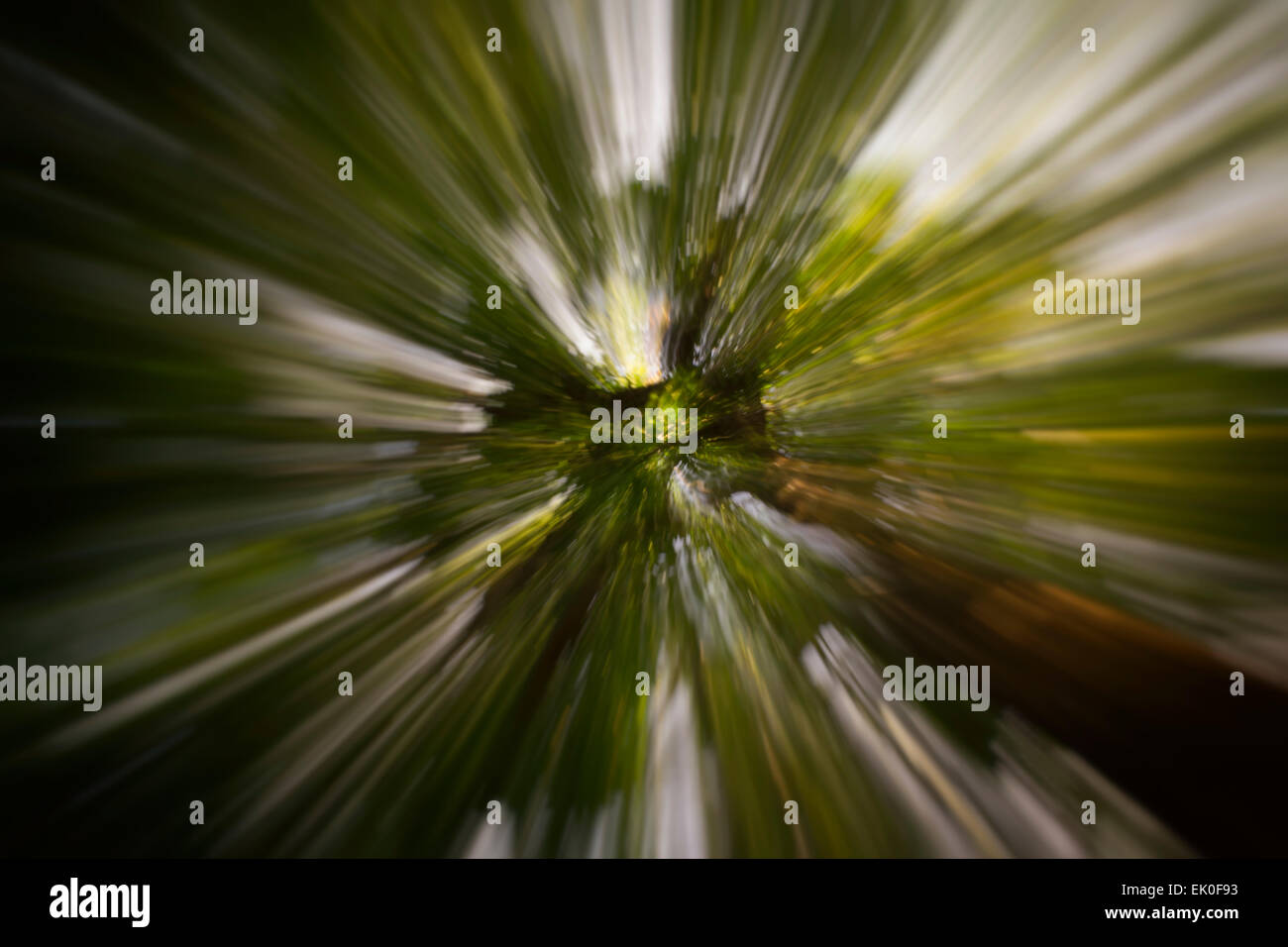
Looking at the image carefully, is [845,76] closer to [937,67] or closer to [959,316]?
[937,67]

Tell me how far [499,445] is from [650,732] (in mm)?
396

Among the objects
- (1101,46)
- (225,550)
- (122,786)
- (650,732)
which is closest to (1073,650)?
(650,732)

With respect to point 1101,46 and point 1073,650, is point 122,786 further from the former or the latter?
point 1101,46

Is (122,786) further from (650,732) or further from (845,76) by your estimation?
(845,76)

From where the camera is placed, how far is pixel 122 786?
2.45ft

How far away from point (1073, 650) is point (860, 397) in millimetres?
389

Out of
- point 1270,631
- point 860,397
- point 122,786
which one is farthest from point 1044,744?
point 122,786

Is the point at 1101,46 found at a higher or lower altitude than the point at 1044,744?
higher

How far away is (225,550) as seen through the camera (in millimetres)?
749

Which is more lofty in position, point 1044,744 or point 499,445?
point 499,445
